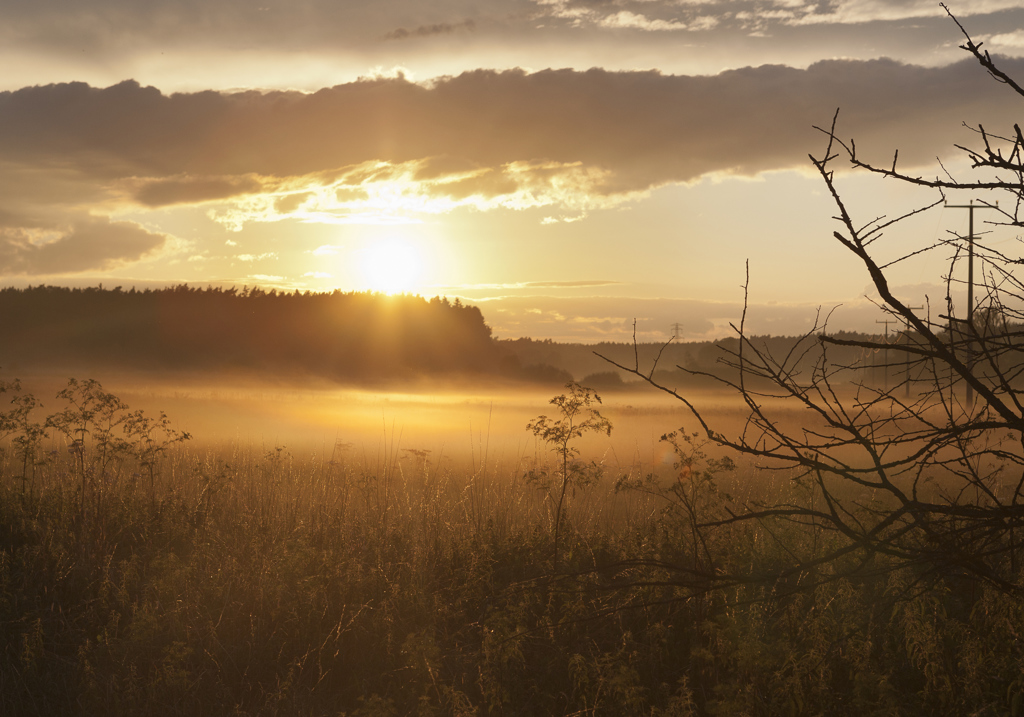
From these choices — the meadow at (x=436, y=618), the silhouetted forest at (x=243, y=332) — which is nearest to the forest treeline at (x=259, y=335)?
the silhouetted forest at (x=243, y=332)

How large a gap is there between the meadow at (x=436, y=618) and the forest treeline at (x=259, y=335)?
42472mm

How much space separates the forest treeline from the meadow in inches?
1672

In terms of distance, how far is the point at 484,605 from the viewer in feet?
20.5

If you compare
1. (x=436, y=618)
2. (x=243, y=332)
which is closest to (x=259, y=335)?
(x=243, y=332)

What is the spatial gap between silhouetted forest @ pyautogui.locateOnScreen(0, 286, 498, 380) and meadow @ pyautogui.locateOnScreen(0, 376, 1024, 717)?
5174cm

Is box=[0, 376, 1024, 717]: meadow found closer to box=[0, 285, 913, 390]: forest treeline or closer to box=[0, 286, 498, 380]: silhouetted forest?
box=[0, 285, 913, 390]: forest treeline

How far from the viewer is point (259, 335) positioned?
200 ft

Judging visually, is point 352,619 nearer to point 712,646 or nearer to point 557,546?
point 557,546

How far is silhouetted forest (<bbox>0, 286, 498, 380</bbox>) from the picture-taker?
5566 cm

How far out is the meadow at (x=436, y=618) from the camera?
480 centimetres

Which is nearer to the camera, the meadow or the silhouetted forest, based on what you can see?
the meadow

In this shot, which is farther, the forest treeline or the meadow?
the forest treeline

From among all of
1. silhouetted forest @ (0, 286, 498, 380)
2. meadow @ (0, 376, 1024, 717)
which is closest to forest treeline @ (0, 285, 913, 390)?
silhouetted forest @ (0, 286, 498, 380)

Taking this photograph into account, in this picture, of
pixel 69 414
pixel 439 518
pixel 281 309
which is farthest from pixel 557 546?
pixel 281 309
